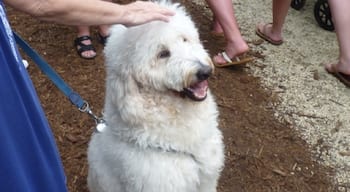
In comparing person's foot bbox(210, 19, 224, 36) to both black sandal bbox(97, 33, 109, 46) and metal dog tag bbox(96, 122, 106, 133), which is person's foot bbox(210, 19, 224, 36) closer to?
black sandal bbox(97, 33, 109, 46)

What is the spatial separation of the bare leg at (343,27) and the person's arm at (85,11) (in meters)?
2.16

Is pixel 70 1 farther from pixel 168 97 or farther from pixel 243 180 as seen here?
pixel 243 180

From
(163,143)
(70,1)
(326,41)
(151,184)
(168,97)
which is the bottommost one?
(326,41)

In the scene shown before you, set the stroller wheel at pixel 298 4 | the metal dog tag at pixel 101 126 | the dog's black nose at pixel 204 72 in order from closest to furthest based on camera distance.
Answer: the dog's black nose at pixel 204 72 < the metal dog tag at pixel 101 126 < the stroller wheel at pixel 298 4

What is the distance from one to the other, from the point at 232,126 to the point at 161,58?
1.39m

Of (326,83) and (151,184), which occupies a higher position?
(151,184)

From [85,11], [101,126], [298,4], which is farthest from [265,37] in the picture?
[85,11]

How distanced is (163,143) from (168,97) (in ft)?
0.64

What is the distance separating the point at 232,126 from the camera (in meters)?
3.21

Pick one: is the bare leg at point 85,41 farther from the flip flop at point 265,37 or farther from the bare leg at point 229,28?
the flip flop at point 265,37

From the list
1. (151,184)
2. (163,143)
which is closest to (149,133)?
(163,143)

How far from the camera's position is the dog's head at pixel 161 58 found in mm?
1877

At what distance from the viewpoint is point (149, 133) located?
203 cm

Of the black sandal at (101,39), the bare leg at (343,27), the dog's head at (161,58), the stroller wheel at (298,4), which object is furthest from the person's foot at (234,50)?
the dog's head at (161,58)
